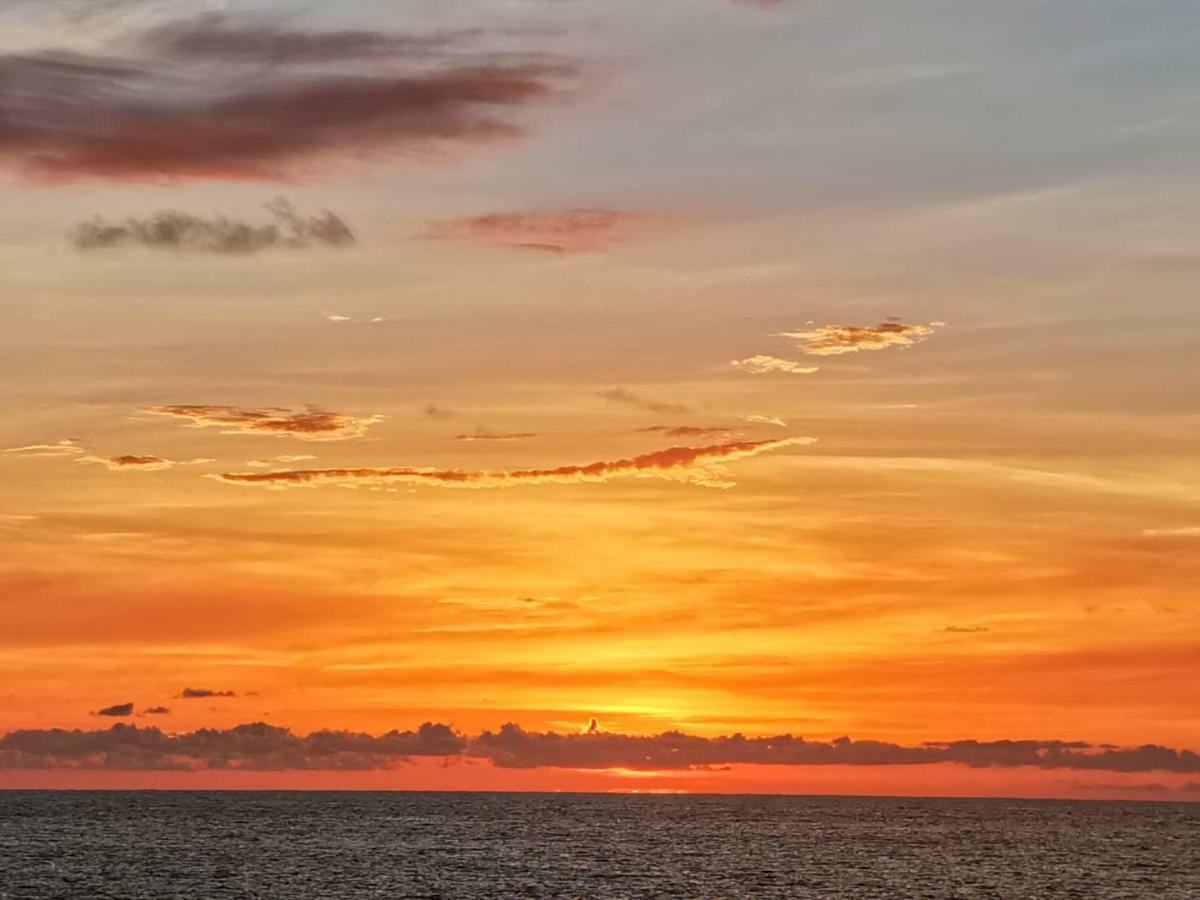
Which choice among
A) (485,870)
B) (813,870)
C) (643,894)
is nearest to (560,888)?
(643,894)

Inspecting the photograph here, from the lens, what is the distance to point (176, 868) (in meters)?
187

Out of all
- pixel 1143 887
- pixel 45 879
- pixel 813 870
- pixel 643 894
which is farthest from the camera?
pixel 813 870

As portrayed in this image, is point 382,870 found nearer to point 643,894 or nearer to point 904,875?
point 643,894

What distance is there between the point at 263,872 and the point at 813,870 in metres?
65.0

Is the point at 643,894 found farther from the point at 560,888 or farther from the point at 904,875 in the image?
the point at 904,875

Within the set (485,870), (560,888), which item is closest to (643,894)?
(560,888)

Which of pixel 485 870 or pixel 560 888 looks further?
pixel 485 870

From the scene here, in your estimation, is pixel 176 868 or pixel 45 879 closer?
pixel 45 879

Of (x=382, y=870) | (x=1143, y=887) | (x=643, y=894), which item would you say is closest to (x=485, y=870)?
(x=382, y=870)

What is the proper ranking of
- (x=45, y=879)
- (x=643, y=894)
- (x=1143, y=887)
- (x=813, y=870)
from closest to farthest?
(x=643, y=894), (x=45, y=879), (x=1143, y=887), (x=813, y=870)

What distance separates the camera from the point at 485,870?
191m

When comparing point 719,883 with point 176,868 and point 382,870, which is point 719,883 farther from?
point 176,868

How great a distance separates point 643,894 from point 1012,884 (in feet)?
151

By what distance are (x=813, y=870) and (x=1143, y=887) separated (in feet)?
125
